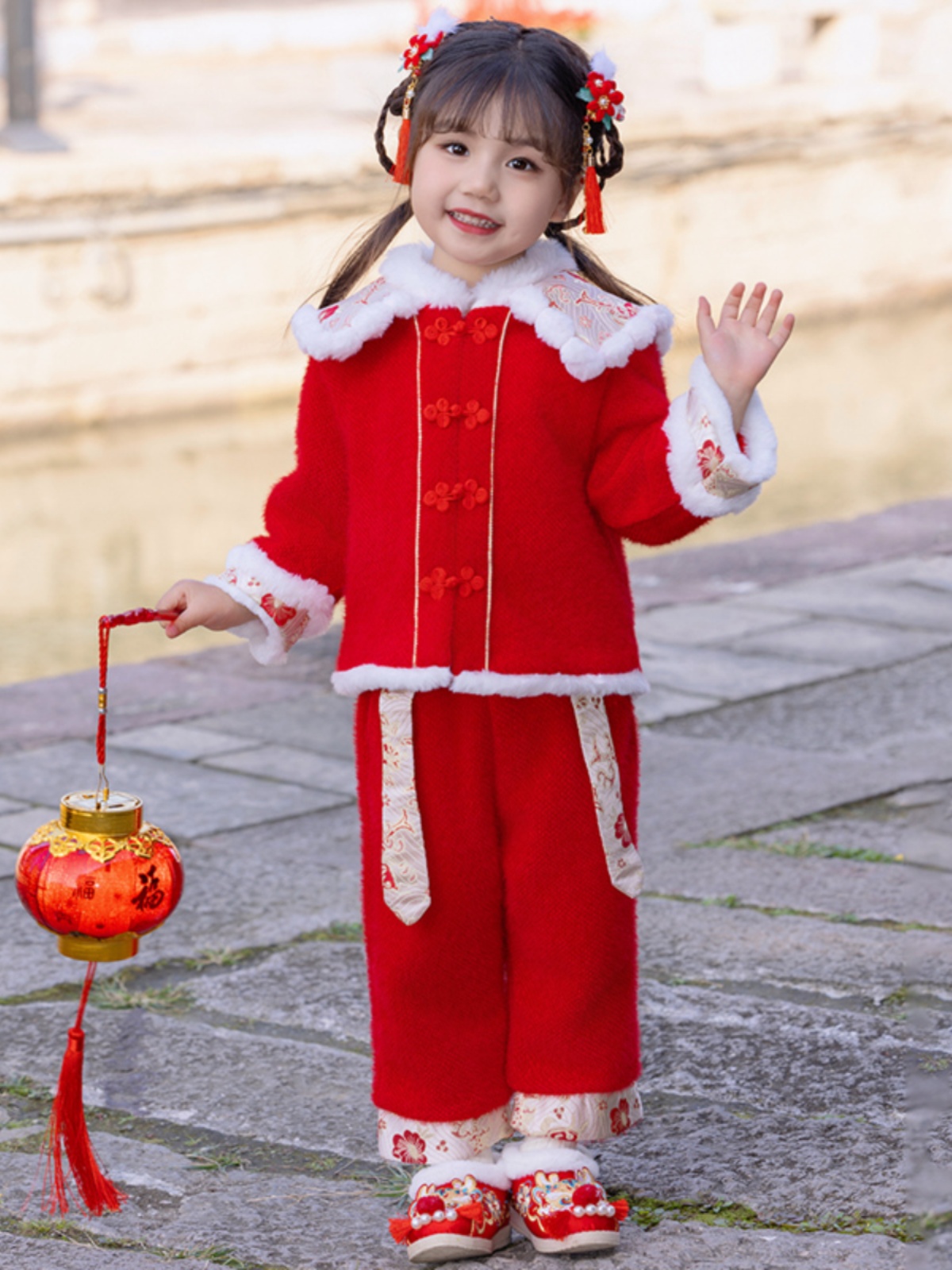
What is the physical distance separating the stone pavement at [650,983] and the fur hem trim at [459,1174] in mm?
84

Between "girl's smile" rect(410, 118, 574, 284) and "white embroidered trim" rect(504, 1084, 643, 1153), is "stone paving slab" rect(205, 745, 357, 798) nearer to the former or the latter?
"white embroidered trim" rect(504, 1084, 643, 1153)

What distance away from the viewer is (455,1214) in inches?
90.8

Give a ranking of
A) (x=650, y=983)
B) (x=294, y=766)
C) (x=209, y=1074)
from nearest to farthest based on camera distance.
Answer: (x=209, y=1074)
(x=650, y=983)
(x=294, y=766)

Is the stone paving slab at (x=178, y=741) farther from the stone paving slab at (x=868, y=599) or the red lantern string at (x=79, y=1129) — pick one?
the red lantern string at (x=79, y=1129)

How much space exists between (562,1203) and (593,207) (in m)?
1.17

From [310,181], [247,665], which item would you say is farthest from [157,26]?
[247,665]

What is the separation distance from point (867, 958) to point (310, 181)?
9.85m

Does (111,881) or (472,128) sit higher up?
(472,128)

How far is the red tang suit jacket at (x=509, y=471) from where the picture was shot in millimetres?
2289

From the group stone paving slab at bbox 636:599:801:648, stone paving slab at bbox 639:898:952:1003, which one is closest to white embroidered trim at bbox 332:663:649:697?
stone paving slab at bbox 639:898:952:1003

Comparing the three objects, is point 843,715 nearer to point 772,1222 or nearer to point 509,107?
point 772,1222

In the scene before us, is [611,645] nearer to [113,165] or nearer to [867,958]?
[867,958]

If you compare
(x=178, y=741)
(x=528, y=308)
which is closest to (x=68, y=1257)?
(x=528, y=308)

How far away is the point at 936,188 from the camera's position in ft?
55.2
